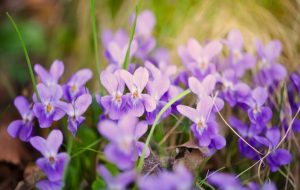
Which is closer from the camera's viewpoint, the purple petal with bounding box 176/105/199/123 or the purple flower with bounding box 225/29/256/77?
the purple petal with bounding box 176/105/199/123

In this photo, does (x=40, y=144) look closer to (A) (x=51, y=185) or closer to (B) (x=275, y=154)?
(A) (x=51, y=185)

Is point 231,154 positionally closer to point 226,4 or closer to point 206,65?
point 206,65

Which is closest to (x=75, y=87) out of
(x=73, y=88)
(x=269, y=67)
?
(x=73, y=88)

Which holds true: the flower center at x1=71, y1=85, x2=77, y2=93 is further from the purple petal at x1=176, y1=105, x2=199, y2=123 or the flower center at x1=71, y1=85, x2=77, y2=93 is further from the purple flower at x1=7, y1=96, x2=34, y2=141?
the purple petal at x1=176, y1=105, x2=199, y2=123

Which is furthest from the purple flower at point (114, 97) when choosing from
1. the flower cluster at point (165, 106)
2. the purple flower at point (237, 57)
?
the purple flower at point (237, 57)

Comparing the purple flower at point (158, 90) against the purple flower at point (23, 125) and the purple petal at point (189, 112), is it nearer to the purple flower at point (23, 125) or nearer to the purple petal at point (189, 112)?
the purple petal at point (189, 112)

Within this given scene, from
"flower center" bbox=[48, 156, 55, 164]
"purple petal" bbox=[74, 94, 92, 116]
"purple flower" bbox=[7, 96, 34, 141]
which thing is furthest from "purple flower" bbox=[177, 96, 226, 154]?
Answer: "purple flower" bbox=[7, 96, 34, 141]
